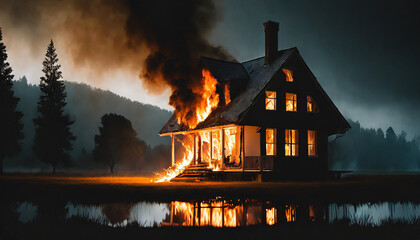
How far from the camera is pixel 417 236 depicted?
322 inches

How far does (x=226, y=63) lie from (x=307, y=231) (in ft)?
97.9

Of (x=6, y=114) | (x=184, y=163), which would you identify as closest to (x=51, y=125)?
(x=6, y=114)

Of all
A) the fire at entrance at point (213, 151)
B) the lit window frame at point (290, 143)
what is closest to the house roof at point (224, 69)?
the fire at entrance at point (213, 151)

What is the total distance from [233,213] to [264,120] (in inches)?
842

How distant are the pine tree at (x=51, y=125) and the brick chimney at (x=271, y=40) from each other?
3621 cm

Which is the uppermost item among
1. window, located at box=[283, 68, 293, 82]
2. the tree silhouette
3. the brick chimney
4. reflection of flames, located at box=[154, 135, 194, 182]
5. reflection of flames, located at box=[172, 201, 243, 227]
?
the brick chimney

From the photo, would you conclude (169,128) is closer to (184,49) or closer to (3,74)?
(184,49)

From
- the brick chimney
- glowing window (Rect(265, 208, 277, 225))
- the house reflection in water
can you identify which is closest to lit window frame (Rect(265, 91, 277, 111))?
the brick chimney

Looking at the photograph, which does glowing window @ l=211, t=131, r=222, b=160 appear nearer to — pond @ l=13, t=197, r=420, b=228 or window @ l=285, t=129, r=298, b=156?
window @ l=285, t=129, r=298, b=156

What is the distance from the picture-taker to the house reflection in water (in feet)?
35.2

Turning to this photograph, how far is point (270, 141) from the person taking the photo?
34.2 m

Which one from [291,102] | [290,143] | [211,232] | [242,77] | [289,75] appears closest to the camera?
[211,232]

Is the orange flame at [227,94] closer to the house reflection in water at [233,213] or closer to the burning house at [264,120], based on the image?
the burning house at [264,120]

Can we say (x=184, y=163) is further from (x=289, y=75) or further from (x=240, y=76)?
(x=289, y=75)
